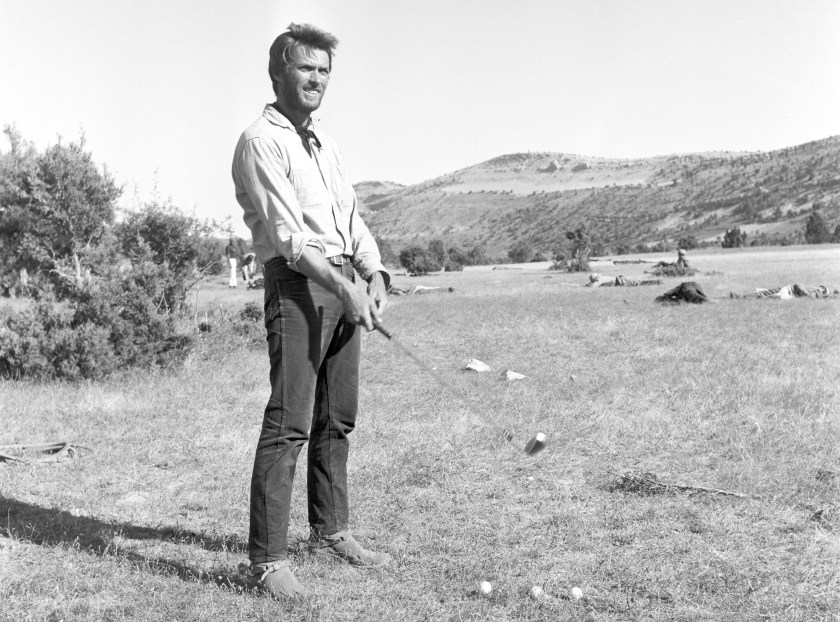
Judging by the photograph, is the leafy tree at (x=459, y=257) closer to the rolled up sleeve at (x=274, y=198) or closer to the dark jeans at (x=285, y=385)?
the dark jeans at (x=285, y=385)

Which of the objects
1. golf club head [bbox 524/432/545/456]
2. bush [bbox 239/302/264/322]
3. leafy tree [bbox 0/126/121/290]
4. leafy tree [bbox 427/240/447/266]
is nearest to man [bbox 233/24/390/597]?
golf club head [bbox 524/432/545/456]

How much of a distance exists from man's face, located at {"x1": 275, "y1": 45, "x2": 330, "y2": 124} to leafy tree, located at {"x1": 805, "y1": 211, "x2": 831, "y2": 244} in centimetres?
4338

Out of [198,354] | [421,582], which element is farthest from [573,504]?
[198,354]

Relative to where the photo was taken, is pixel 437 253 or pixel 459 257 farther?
pixel 459 257

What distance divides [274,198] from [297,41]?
691 mm

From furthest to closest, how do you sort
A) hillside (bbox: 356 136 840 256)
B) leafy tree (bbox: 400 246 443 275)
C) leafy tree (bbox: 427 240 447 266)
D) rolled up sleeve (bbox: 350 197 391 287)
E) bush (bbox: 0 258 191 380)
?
hillside (bbox: 356 136 840 256) < leafy tree (bbox: 427 240 447 266) < leafy tree (bbox: 400 246 443 275) < bush (bbox: 0 258 191 380) < rolled up sleeve (bbox: 350 197 391 287)

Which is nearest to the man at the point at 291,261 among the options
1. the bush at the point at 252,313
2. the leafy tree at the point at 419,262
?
the bush at the point at 252,313

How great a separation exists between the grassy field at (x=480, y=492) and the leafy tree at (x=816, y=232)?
1401 inches

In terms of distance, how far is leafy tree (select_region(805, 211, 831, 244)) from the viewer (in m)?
41.1

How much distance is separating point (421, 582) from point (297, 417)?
1.01 meters

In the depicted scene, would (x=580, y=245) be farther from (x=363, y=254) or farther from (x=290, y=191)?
(x=290, y=191)

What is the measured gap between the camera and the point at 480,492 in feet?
15.9

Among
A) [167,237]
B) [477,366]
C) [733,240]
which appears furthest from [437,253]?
[477,366]

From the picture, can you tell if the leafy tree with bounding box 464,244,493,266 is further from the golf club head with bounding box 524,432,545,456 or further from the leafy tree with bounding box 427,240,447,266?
the golf club head with bounding box 524,432,545,456
